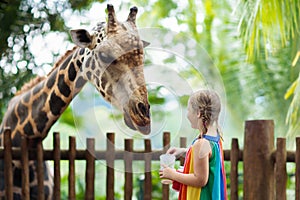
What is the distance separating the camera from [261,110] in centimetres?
→ 1113

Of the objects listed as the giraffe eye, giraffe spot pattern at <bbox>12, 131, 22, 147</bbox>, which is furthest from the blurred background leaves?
giraffe spot pattern at <bbox>12, 131, 22, 147</bbox>

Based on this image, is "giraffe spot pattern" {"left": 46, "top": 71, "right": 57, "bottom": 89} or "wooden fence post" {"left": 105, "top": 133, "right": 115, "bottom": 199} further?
"wooden fence post" {"left": 105, "top": 133, "right": 115, "bottom": 199}

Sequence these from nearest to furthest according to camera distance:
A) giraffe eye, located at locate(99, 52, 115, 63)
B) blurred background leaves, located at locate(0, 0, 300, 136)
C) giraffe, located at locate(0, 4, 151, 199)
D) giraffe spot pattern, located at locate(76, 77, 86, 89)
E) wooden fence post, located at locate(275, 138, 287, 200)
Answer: giraffe, located at locate(0, 4, 151, 199), giraffe eye, located at locate(99, 52, 115, 63), giraffe spot pattern, located at locate(76, 77, 86, 89), wooden fence post, located at locate(275, 138, 287, 200), blurred background leaves, located at locate(0, 0, 300, 136)

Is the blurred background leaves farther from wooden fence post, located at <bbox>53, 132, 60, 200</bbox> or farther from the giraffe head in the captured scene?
wooden fence post, located at <bbox>53, 132, 60, 200</bbox>

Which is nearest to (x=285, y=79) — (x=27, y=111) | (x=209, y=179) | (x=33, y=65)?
(x=33, y=65)

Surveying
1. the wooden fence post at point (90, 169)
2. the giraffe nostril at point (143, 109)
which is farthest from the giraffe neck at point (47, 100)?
the giraffe nostril at point (143, 109)

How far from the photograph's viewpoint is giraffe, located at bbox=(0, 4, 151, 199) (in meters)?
3.69

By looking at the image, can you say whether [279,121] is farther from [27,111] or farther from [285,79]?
[27,111]

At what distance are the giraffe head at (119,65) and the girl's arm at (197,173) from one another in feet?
2.08

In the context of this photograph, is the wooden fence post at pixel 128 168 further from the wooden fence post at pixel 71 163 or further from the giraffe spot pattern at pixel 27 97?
the giraffe spot pattern at pixel 27 97

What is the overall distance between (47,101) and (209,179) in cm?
168

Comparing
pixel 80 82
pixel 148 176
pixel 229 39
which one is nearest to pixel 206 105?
pixel 80 82

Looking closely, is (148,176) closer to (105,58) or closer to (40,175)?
(40,175)

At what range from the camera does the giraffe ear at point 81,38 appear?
12.8ft
